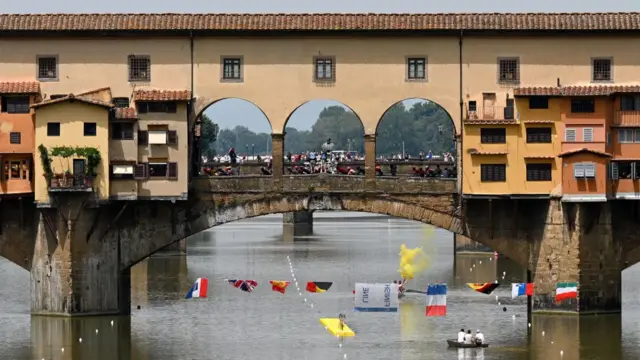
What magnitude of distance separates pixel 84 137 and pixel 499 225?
17.8 metres

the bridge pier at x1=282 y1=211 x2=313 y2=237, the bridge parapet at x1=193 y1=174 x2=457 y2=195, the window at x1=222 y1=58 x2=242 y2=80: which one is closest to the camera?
the bridge parapet at x1=193 y1=174 x2=457 y2=195

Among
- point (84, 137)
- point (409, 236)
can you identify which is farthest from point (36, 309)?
point (409, 236)

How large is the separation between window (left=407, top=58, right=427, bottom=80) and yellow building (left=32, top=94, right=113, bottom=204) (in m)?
12.7

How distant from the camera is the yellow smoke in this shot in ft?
321

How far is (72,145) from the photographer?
69.5 meters

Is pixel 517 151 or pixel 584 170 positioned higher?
pixel 517 151

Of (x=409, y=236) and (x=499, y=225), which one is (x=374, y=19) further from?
(x=409, y=236)

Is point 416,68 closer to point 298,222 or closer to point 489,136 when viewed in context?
point 489,136

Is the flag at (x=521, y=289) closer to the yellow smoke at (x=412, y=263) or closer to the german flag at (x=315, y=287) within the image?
the german flag at (x=315, y=287)

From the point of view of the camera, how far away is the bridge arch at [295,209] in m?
71.2

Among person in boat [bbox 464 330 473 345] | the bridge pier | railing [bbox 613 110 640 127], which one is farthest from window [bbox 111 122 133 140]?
the bridge pier

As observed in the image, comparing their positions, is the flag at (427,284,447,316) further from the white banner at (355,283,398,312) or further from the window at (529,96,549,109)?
the window at (529,96,549,109)

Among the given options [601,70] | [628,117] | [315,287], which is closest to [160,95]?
[315,287]

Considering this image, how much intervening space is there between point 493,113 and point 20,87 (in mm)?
19855
